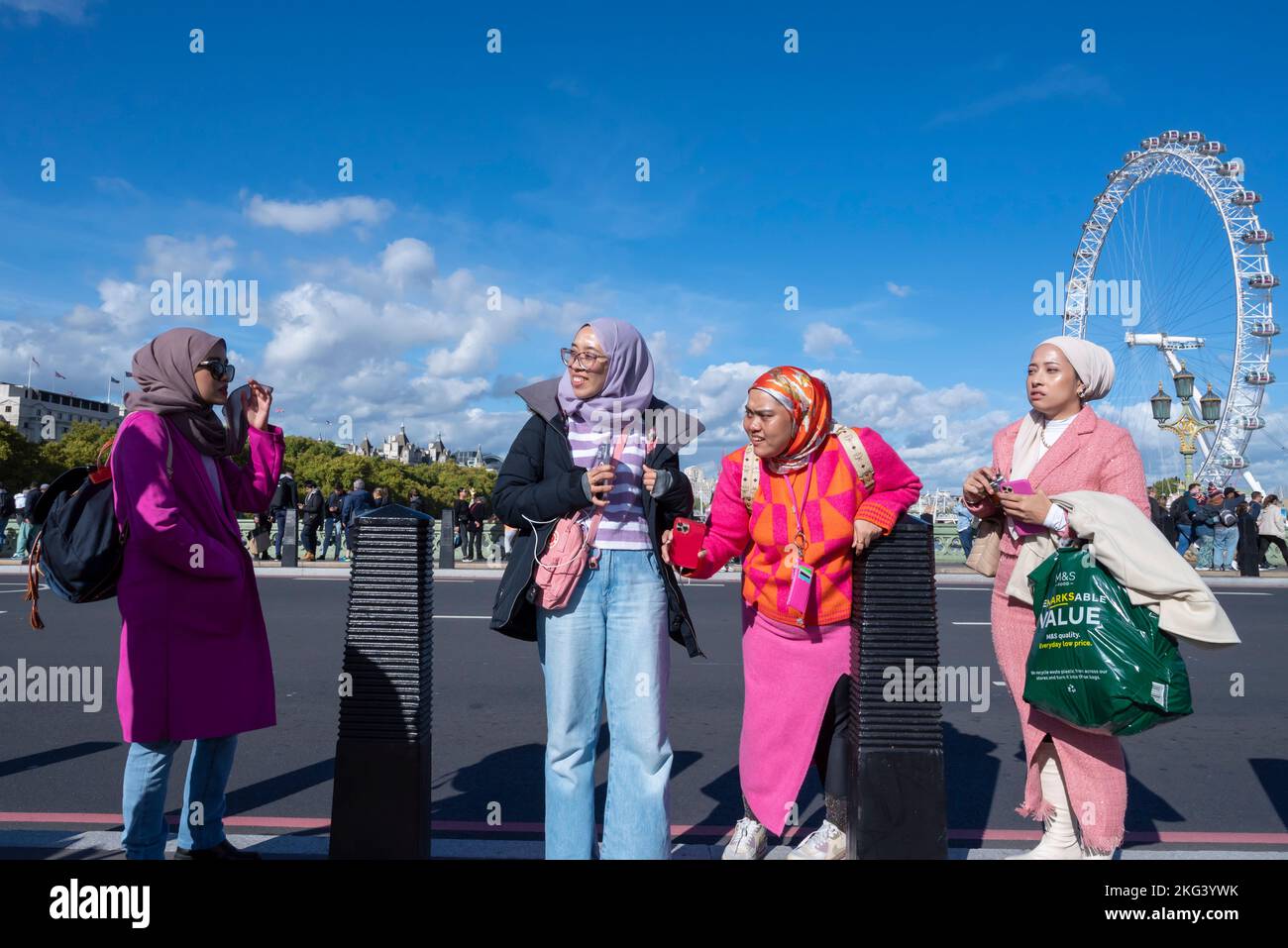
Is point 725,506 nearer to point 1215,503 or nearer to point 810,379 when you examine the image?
point 810,379

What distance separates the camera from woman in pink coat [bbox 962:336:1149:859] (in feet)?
9.85

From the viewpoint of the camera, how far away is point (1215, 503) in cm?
2002

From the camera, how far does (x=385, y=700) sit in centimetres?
287

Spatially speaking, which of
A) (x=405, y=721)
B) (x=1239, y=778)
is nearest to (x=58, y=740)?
(x=405, y=721)

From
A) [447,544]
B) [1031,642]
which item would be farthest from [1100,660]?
[447,544]

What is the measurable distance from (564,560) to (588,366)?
627mm

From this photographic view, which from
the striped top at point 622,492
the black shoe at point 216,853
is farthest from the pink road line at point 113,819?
the striped top at point 622,492

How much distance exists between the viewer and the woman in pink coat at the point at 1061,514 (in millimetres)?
3002

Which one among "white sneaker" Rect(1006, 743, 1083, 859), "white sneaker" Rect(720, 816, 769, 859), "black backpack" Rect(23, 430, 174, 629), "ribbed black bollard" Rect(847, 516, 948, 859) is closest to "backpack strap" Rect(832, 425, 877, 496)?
"ribbed black bollard" Rect(847, 516, 948, 859)

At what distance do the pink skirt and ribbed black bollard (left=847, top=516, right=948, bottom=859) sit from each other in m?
0.20

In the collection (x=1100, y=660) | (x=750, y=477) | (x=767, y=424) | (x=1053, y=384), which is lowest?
(x=1100, y=660)

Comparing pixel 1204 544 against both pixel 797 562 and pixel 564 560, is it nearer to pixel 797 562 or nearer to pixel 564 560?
pixel 797 562

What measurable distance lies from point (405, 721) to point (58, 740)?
11.4ft

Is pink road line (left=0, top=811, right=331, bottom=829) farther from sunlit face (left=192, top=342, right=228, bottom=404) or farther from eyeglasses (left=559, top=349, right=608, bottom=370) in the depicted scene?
eyeglasses (left=559, top=349, right=608, bottom=370)
